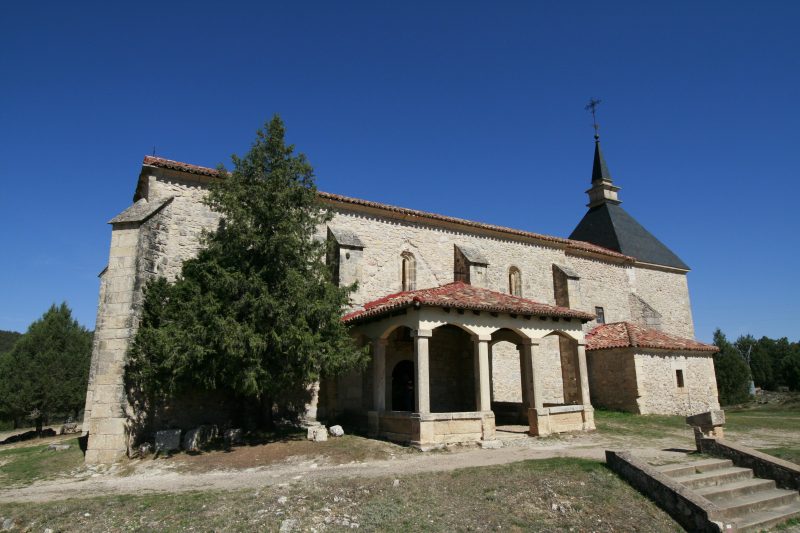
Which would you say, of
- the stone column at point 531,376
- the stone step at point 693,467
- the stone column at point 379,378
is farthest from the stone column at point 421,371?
the stone step at point 693,467

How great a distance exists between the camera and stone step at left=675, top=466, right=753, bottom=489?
8.58m

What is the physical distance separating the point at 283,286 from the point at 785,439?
14211 mm

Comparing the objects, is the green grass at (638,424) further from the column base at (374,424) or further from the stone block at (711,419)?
the column base at (374,424)

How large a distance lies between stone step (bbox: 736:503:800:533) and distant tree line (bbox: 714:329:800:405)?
29.8 m

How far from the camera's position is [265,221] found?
13117 mm

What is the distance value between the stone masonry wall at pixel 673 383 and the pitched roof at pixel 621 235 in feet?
26.1

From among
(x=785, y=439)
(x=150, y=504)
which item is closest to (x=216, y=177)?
(x=150, y=504)

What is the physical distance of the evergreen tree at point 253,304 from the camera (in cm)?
1131

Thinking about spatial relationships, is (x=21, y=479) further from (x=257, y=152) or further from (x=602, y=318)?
(x=602, y=318)

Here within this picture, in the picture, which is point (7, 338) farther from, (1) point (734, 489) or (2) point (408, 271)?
(1) point (734, 489)

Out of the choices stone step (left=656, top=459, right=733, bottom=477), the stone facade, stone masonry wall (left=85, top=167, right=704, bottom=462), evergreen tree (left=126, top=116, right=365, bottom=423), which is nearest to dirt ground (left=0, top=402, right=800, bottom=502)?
stone step (left=656, top=459, right=733, bottom=477)

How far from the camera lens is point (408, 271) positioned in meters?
18.7

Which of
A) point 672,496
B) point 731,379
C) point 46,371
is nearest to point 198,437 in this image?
point 672,496

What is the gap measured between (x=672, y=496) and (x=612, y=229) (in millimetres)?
23574
